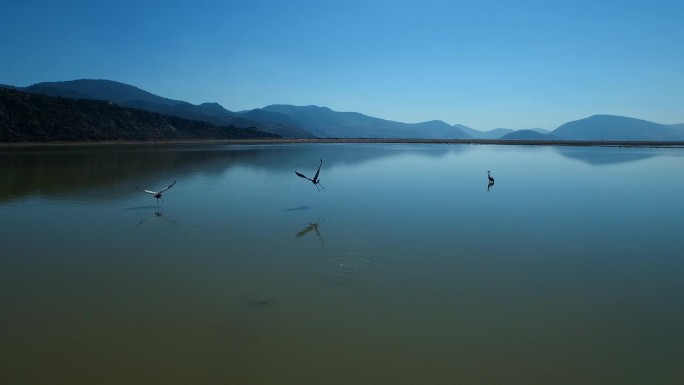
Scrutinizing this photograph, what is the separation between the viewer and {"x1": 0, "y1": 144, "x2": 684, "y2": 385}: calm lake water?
482 cm

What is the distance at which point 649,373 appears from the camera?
186 inches

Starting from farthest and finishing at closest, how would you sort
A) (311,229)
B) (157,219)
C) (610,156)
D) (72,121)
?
1. (72,121)
2. (610,156)
3. (157,219)
4. (311,229)

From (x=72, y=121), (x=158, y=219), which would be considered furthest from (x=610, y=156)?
(x=72, y=121)

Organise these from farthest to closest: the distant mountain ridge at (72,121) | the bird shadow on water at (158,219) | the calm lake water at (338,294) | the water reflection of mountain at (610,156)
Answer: the distant mountain ridge at (72,121)
the water reflection of mountain at (610,156)
the bird shadow on water at (158,219)
the calm lake water at (338,294)

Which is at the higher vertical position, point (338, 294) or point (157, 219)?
point (338, 294)

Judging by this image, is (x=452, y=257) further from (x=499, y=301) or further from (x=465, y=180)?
(x=465, y=180)

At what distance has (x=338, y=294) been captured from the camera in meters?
6.84

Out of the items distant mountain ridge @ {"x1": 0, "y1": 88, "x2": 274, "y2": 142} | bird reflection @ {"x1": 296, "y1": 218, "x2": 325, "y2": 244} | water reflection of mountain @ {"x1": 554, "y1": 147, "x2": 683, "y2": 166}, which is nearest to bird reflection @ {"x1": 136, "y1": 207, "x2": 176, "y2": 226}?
bird reflection @ {"x1": 296, "y1": 218, "x2": 325, "y2": 244}

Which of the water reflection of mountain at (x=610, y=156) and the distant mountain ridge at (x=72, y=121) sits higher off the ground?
the distant mountain ridge at (x=72, y=121)

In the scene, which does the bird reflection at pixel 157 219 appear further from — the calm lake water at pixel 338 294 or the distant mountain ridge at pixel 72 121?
the distant mountain ridge at pixel 72 121

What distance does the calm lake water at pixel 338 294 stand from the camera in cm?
482

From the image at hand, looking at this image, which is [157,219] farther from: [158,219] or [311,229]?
[311,229]

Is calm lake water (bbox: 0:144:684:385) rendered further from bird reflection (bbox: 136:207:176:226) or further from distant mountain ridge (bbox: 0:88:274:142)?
distant mountain ridge (bbox: 0:88:274:142)

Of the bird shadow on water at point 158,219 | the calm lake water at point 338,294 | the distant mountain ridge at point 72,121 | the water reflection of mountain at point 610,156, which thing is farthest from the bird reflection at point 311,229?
the distant mountain ridge at point 72,121
